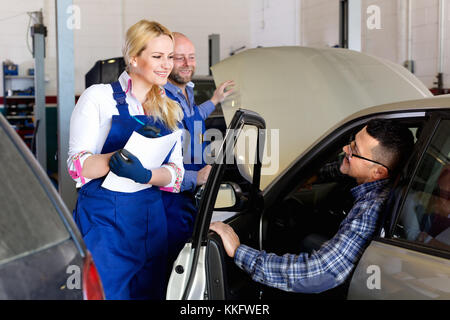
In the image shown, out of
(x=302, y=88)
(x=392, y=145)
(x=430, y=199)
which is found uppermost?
(x=302, y=88)

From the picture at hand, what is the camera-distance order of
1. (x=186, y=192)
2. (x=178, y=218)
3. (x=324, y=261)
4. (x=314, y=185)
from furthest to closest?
(x=314, y=185) → (x=186, y=192) → (x=178, y=218) → (x=324, y=261)

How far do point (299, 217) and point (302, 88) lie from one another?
3.40ft

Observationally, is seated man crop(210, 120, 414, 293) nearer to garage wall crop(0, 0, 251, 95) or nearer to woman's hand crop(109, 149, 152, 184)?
woman's hand crop(109, 149, 152, 184)

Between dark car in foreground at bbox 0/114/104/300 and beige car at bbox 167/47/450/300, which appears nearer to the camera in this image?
dark car in foreground at bbox 0/114/104/300

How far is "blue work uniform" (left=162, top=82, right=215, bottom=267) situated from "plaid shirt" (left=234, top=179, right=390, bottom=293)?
15.7 inches

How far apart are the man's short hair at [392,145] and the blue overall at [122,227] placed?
0.84 m

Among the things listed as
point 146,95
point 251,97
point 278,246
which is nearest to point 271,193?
point 278,246

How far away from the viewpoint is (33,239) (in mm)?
1046

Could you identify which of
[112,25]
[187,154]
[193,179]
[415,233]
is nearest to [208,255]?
[415,233]

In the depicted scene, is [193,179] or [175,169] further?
[193,179]

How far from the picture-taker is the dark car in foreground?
994 millimetres

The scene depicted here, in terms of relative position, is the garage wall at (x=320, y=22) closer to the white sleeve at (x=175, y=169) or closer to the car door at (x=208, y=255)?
the white sleeve at (x=175, y=169)

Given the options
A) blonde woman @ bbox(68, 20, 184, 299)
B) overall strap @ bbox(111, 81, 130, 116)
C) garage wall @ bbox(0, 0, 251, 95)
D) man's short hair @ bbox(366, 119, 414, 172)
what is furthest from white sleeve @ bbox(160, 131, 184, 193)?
garage wall @ bbox(0, 0, 251, 95)

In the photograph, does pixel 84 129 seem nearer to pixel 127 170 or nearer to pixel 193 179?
pixel 127 170
